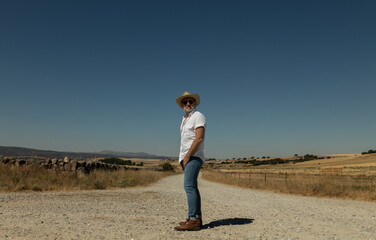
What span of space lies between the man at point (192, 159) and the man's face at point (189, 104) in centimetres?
21

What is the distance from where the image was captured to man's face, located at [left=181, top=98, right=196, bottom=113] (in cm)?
452

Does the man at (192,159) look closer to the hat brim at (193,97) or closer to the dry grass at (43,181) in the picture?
the hat brim at (193,97)

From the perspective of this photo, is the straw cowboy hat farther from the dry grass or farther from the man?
the dry grass

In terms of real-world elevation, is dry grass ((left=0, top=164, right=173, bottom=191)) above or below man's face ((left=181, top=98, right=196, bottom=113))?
below

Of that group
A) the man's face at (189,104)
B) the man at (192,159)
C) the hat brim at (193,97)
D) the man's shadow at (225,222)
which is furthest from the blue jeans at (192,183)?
the hat brim at (193,97)

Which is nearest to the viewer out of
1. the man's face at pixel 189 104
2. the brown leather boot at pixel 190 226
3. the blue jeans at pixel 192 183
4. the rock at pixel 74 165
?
the brown leather boot at pixel 190 226

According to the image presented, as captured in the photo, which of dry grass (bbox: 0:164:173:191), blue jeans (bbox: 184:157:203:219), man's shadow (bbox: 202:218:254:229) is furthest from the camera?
dry grass (bbox: 0:164:173:191)

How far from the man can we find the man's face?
208 mm

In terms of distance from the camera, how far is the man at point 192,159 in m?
3.99

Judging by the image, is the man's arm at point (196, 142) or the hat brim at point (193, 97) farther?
the hat brim at point (193, 97)

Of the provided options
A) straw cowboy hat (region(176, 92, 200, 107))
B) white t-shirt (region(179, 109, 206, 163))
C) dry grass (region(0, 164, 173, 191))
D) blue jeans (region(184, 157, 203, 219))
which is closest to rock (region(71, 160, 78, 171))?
dry grass (region(0, 164, 173, 191))

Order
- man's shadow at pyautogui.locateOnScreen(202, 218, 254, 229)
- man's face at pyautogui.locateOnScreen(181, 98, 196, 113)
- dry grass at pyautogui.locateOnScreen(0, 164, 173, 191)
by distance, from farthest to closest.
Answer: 1. dry grass at pyautogui.locateOnScreen(0, 164, 173, 191)
2. man's face at pyautogui.locateOnScreen(181, 98, 196, 113)
3. man's shadow at pyautogui.locateOnScreen(202, 218, 254, 229)

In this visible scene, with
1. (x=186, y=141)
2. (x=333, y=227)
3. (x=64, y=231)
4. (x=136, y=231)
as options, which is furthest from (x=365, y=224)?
(x=64, y=231)

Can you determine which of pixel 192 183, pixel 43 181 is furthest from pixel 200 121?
pixel 43 181
